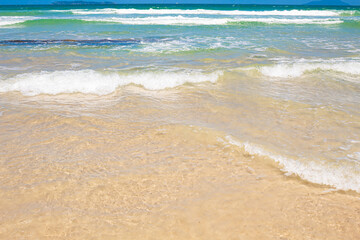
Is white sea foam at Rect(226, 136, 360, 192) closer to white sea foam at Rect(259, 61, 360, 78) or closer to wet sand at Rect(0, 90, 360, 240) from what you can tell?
wet sand at Rect(0, 90, 360, 240)

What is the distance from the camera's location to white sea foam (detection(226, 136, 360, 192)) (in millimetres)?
2779

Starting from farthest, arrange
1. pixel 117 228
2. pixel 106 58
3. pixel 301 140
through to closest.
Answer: pixel 106 58
pixel 301 140
pixel 117 228

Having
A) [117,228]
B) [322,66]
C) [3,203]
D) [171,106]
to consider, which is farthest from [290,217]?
[322,66]

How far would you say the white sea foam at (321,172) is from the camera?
2.78 meters

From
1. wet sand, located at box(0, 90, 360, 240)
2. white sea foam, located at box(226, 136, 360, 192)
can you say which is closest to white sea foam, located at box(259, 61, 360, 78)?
wet sand, located at box(0, 90, 360, 240)

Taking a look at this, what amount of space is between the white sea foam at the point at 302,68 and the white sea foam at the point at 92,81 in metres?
1.68

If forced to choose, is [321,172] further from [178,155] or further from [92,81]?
[92,81]

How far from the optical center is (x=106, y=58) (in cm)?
936

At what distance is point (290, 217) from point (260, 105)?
9.66ft

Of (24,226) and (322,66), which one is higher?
(322,66)

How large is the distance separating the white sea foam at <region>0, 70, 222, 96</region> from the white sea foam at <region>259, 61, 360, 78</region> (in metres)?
1.68

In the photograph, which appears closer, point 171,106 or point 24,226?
point 24,226

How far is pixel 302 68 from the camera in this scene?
301 inches

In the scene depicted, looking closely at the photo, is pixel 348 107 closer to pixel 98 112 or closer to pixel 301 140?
pixel 301 140
